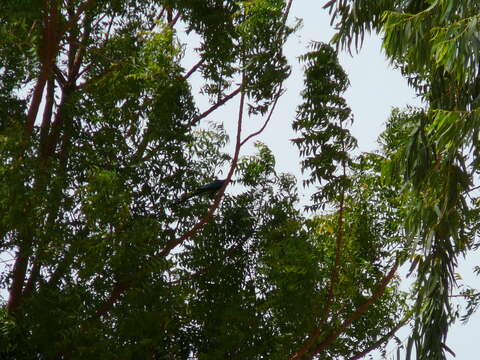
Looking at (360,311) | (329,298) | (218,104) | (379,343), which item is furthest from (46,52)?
(379,343)

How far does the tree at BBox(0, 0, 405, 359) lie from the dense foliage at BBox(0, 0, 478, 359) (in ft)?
0.06

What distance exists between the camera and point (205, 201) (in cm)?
764

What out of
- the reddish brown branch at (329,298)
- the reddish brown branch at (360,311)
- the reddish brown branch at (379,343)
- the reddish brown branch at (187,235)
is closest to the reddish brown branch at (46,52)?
the reddish brown branch at (187,235)

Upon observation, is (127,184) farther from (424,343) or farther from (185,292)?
(424,343)

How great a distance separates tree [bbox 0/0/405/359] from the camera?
675cm

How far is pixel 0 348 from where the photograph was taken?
259 inches

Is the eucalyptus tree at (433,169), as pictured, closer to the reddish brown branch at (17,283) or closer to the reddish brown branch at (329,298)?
the reddish brown branch at (329,298)

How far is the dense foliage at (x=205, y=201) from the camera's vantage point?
6.50 meters

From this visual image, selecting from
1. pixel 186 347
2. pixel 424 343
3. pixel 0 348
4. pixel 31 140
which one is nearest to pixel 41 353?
pixel 0 348

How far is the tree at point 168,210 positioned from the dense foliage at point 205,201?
2 cm

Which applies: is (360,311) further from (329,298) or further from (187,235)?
(187,235)

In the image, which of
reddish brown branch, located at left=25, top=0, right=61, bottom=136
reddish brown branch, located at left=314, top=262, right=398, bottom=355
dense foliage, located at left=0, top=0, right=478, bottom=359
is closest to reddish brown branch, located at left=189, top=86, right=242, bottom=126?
dense foliage, located at left=0, top=0, right=478, bottom=359

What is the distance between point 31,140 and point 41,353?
1.65 meters

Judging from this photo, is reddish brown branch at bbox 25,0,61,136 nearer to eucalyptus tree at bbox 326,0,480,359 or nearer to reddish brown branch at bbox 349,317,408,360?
eucalyptus tree at bbox 326,0,480,359
